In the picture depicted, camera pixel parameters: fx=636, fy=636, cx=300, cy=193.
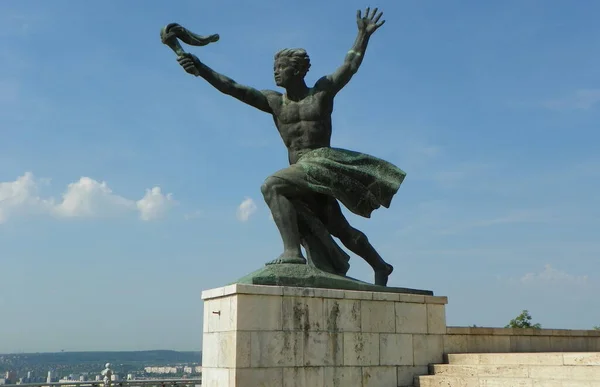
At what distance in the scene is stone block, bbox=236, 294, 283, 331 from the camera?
7.93 meters

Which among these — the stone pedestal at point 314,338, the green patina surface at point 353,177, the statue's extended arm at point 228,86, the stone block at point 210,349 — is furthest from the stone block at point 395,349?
the statue's extended arm at point 228,86

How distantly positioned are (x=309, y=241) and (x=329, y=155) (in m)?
1.34

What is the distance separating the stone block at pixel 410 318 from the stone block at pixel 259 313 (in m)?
2.00

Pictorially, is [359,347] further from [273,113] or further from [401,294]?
[273,113]

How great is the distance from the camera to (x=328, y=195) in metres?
9.70

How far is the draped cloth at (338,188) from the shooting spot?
9383 mm

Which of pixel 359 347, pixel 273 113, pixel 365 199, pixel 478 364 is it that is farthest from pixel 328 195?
pixel 478 364

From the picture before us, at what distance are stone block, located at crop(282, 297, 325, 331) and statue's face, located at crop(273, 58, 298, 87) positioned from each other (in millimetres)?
3434

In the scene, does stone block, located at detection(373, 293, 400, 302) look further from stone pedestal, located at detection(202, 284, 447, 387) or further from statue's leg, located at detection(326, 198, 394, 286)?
statue's leg, located at detection(326, 198, 394, 286)

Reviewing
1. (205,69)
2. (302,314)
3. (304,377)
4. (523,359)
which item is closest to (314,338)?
(302,314)

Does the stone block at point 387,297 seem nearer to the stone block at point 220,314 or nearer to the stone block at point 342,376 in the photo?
the stone block at point 342,376

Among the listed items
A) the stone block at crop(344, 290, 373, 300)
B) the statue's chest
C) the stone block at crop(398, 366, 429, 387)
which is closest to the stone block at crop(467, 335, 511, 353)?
the stone block at crop(398, 366, 429, 387)

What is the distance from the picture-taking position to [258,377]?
7.89 meters

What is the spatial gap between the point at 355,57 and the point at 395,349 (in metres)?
4.54
